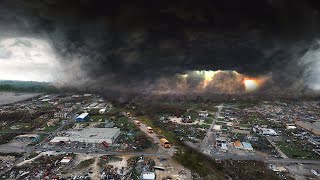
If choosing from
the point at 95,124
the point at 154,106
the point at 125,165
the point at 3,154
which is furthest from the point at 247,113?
the point at 3,154

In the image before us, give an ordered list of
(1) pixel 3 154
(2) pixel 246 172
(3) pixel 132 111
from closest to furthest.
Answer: (2) pixel 246 172 → (1) pixel 3 154 → (3) pixel 132 111

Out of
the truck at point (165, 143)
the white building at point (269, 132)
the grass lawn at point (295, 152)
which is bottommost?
the grass lawn at point (295, 152)

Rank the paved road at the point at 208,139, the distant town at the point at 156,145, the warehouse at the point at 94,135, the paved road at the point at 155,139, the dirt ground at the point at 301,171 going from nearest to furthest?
the dirt ground at the point at 301,171, the distant town at the point at 156,145, the paved road at the point at 155,139, the paved road at the point at 208,139, the warehouse at the point at 94,135

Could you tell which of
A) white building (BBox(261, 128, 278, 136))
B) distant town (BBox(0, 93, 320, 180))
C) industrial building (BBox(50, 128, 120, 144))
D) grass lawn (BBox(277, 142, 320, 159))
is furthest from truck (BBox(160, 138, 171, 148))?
white building (BBox(261, 128, 278, 136))

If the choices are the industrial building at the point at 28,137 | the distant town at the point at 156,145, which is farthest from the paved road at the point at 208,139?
the industrial building at the point at 28,137

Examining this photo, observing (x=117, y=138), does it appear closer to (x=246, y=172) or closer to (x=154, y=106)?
(x=246, y=172)

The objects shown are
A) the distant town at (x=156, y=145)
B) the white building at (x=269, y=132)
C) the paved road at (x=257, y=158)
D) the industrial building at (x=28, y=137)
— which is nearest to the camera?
the distant town at (x=156, y=145)

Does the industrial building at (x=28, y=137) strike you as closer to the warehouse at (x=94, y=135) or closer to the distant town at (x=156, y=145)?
the distant town at (x=156, y=145)
